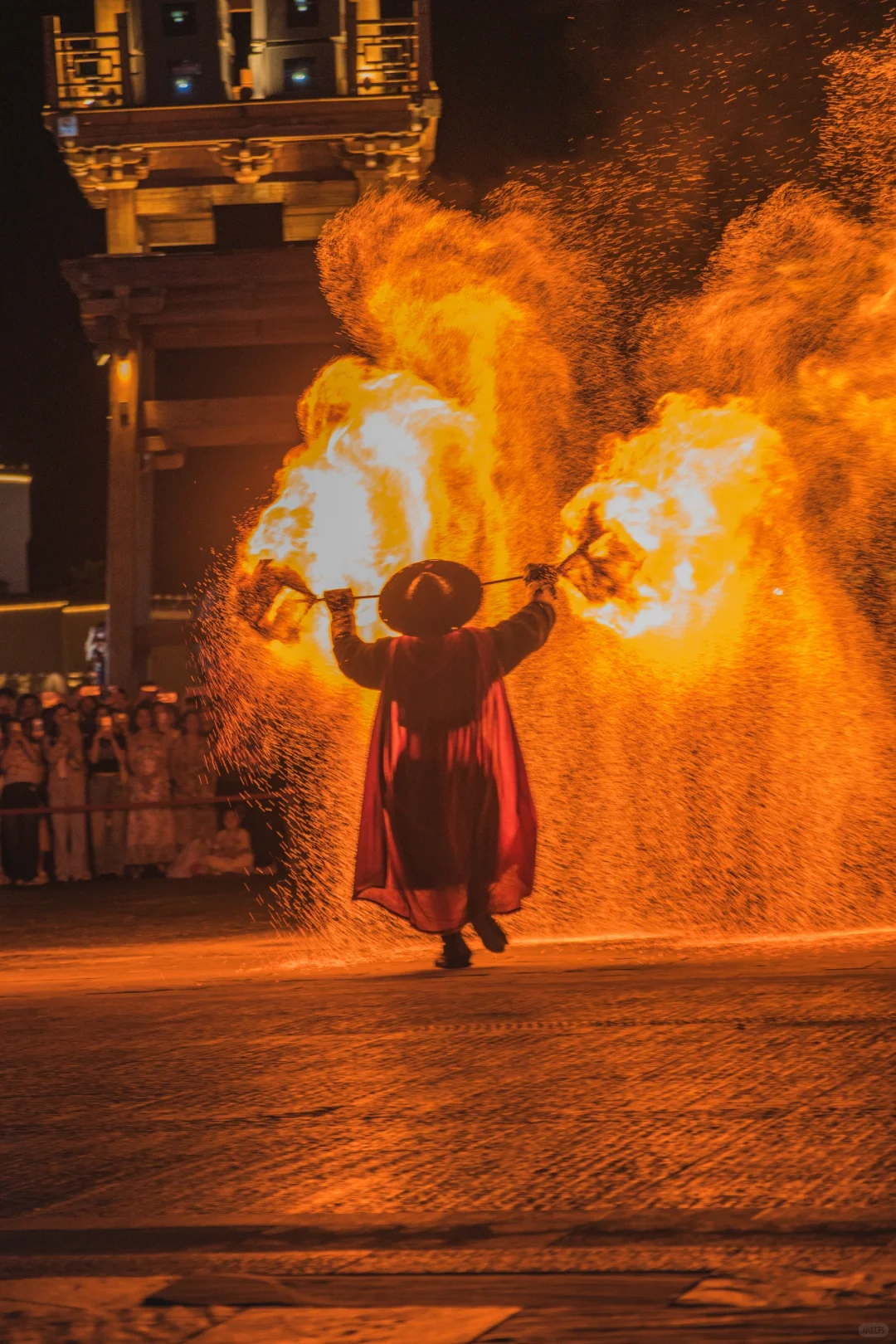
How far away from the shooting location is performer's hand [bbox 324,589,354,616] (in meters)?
9.45

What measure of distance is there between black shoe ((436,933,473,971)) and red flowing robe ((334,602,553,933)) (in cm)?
8

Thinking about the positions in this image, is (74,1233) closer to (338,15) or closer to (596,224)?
(596,224)

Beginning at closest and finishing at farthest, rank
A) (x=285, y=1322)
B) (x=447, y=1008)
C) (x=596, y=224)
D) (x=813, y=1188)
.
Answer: (x=285, y=1322), (x=813, y=1188), (x=447, y=1008), (x=596, y=224)

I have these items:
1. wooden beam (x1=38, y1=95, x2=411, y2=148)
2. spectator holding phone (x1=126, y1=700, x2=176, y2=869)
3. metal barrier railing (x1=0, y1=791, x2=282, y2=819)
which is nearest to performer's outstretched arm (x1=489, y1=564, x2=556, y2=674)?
metal barrier railing (x1=0, y1=791, x2=282, y2=819)

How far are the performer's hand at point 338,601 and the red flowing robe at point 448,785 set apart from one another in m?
0.37

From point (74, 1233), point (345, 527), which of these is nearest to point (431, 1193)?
point (74, 1233)

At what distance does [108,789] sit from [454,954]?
787cm

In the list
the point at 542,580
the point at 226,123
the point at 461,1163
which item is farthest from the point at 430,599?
the point at 226,123

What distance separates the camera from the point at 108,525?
23625 mm

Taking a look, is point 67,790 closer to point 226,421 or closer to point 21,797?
point 21,797

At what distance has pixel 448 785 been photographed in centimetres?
901

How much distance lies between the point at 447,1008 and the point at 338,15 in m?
18.2

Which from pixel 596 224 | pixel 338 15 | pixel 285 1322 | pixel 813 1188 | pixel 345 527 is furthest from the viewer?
pixel 338 15

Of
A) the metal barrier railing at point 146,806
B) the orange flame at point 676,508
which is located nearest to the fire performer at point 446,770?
the orange flame at point 676,508
